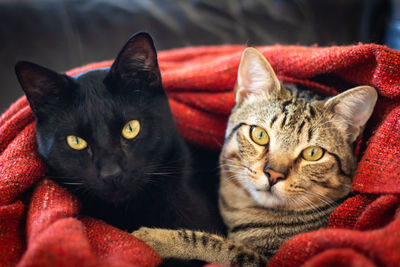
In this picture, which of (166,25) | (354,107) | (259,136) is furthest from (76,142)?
(166,25)

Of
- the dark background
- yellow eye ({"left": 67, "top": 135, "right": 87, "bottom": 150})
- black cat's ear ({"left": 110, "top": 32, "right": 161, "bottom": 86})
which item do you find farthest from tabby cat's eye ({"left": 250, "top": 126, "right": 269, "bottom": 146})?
the dark background

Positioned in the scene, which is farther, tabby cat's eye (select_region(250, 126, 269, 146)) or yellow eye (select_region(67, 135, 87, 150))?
tabby cat's eye (select_region(250, 126, 269, 146))

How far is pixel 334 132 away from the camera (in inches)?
39.0

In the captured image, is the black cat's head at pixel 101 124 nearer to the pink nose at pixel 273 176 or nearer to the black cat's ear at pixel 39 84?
the black cat's ear at pixel 39 84

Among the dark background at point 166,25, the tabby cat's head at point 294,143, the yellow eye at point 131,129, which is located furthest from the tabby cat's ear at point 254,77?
the dark background at point 166,25

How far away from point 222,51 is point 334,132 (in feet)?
2.43

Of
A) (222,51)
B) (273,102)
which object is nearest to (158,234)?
(273,102)

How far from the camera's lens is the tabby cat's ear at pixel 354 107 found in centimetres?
91

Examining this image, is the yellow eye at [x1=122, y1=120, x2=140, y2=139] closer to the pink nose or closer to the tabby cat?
the tabby cat

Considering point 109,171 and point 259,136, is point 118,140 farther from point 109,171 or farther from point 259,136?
point 259,136

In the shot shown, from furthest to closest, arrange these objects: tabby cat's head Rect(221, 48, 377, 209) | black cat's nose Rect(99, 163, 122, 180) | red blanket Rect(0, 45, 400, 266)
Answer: tabby cat's head Rect(221, 48, 377, 209) → black cat's nose Rect(99, 163, 122, 180) → red blanket Rect(0, 45, 400, 266)

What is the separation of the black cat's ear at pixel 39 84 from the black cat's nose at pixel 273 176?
25.2 inches

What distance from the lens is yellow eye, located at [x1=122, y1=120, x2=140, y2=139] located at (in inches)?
35.4

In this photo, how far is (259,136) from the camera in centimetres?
101
